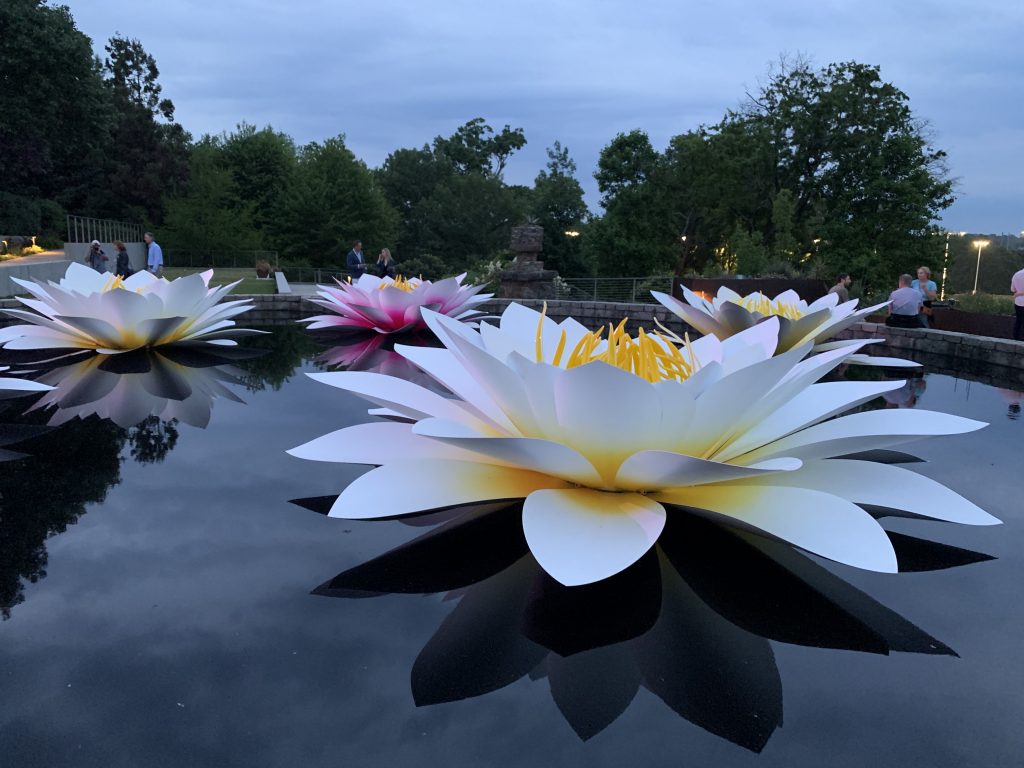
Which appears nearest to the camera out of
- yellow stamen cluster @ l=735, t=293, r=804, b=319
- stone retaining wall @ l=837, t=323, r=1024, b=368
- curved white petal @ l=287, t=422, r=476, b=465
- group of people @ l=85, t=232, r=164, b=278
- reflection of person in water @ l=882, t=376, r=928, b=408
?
curved white petal @ l=287, t=422, r=476, b=465

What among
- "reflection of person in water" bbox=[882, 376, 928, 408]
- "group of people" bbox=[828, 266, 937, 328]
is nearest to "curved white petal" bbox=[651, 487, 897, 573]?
"reflection of person in water" bbox=[882, 376, 928, 408]

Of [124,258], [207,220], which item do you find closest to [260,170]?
[207,220]

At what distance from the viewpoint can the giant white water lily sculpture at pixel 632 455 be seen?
99 cm

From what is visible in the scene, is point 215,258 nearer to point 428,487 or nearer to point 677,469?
point 428,487

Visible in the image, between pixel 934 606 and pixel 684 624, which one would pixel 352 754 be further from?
pixel 934 606

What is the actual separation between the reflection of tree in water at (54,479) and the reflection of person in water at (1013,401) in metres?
2.42

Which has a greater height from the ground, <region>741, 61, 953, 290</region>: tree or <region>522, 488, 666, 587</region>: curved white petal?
<region>741, 61, 953, 290</region>: tree

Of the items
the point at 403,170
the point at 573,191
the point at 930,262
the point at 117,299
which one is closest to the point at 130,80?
the point at 403,170

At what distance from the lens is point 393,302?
337 cm

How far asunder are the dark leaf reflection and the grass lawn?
21932mm

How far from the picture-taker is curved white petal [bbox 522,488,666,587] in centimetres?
89

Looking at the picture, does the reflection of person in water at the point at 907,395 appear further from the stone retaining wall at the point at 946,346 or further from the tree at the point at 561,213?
the tree at the point at 561,213

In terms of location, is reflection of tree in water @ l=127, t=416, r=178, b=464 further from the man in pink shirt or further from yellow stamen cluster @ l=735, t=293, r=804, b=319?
the man in pink shirt

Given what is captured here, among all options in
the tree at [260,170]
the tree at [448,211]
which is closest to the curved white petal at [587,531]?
the tree at [260,170]
